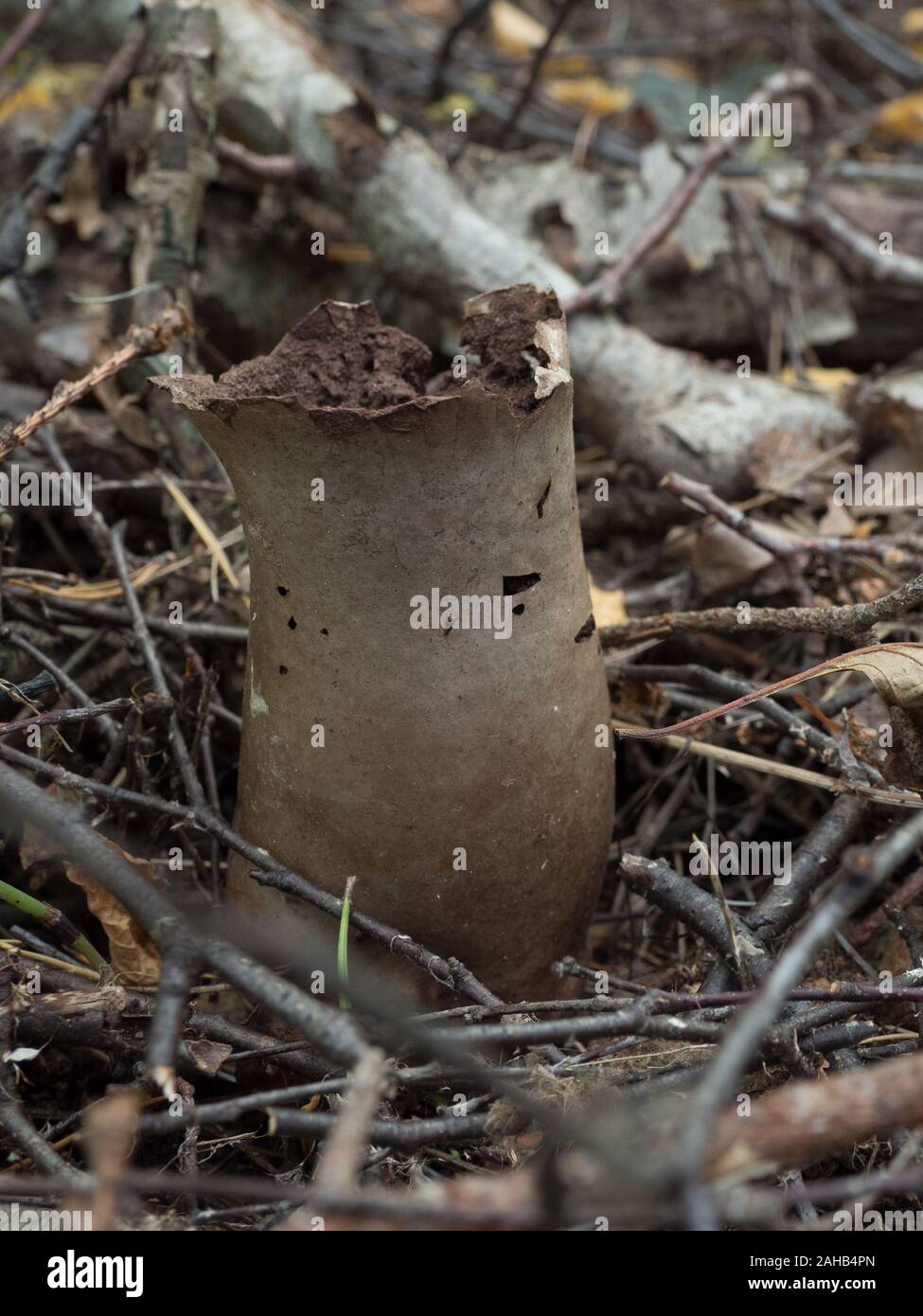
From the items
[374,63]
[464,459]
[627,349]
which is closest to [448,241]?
[627,349]

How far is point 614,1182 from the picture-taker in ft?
2.96

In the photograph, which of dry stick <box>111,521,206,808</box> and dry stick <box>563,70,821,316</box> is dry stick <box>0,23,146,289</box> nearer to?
dry stick <box>111,521,206,808</box>

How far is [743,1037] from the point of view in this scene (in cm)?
91

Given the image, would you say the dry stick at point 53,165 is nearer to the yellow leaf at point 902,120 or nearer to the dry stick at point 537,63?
the dry stick at point 537,63

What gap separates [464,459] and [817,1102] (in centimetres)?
87

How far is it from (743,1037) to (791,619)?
1.10 m

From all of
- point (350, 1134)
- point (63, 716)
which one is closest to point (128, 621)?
point (63, 716)

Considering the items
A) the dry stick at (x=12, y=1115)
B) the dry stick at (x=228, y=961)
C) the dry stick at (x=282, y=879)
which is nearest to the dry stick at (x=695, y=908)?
the dry stick at (x=282, y=879)

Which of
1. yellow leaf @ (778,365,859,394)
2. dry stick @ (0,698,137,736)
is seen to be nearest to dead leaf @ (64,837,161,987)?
dry stick @ (0,698,137,736)

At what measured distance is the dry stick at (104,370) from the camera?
1.84 meters

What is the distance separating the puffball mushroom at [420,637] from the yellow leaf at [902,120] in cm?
310

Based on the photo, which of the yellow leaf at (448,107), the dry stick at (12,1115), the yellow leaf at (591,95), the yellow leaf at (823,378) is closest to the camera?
the dry stick at (12,1115)
